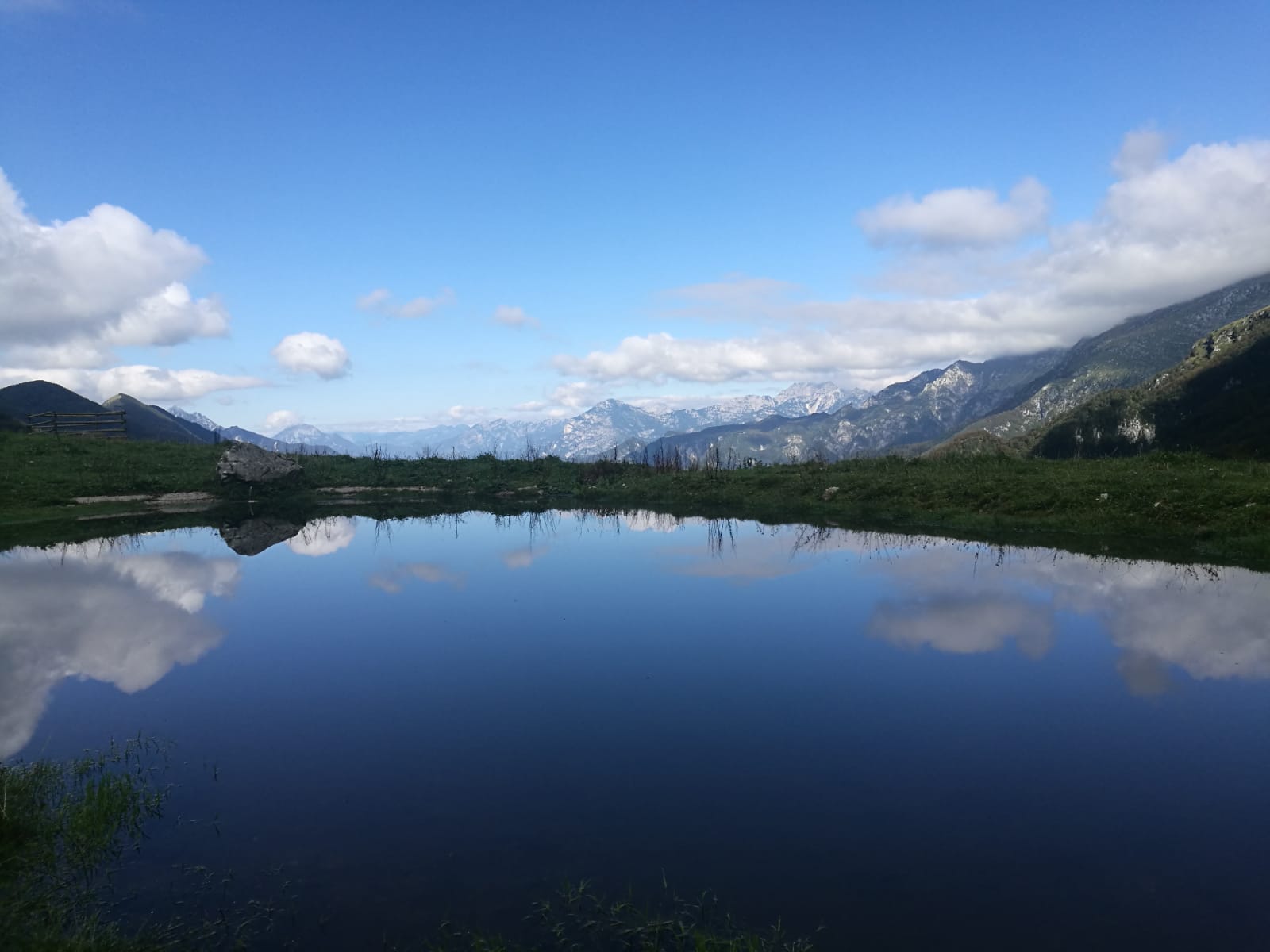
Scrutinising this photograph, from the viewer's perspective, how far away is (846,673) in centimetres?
1534

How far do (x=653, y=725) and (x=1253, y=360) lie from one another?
221 metres

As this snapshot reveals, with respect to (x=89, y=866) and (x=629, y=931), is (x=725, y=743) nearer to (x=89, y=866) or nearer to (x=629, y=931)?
(x=629, y=931)

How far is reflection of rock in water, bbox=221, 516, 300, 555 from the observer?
32.1 meters

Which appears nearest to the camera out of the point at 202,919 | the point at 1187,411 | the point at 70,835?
the point at 202,919

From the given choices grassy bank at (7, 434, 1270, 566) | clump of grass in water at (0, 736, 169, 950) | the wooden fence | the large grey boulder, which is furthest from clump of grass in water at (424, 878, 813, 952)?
the wooden fence

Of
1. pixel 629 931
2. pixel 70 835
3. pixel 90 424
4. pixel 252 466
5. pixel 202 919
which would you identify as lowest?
pixel 629 931

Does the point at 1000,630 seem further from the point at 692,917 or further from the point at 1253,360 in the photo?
the point at 1253,360

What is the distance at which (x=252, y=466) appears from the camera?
167 feet

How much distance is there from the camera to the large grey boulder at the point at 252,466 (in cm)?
5019

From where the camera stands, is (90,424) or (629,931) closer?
(629,931)

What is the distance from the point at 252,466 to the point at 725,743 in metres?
48.8

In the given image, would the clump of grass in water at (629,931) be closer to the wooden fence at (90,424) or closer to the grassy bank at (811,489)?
the grassy bank at (811,489)

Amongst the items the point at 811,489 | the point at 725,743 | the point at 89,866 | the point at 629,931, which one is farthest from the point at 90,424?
the point at 629,931

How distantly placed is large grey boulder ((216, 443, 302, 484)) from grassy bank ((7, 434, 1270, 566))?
3.60 feet
